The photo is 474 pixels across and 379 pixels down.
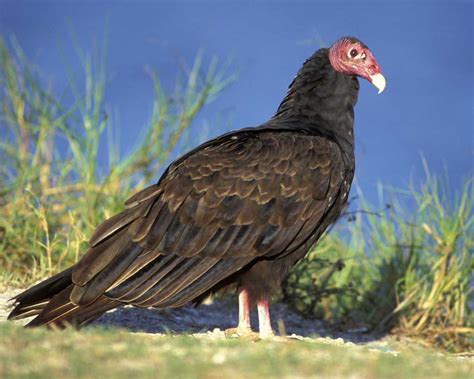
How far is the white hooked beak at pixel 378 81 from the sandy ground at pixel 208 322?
5.39 feet

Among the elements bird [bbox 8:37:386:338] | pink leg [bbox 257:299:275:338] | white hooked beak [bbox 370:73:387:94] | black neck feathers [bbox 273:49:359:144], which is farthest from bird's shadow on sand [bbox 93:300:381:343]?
white hooked beak [bbox 370:73:387:94]

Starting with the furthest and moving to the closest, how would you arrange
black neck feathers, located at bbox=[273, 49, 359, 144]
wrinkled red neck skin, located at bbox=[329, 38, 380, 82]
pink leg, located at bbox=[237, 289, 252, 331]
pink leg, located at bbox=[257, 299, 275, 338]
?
1. wrinkled red neck skin, located at bbox=[329, 38, 380, 82]
2. black neck feathers, located at bbox=[273, 49, 359, 144]
3. pink leg, located at bbox=[237, 289, 252, 331]
4. pink leg, located at bbox=[257, 299, 275, 338]

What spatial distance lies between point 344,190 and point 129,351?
2431 millimetres

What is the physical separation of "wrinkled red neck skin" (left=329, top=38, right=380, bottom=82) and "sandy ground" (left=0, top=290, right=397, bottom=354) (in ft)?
5.62

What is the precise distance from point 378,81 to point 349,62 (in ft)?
0.74

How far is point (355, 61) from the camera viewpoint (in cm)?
620

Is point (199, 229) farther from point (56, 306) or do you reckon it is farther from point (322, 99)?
point (322, 99)

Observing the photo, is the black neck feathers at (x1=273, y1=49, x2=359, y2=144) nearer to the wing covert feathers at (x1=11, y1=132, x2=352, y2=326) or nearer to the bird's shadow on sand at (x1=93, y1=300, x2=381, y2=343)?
the wing covert feathers at (x1=11, y1=132, x2=352, y2=326)

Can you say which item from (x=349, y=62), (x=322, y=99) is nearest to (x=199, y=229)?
(x=322, y=99)

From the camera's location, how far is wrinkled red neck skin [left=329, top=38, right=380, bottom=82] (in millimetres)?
6156

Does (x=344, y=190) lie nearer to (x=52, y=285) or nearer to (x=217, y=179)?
(x=217, y=179)

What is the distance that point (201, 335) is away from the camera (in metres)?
5.71

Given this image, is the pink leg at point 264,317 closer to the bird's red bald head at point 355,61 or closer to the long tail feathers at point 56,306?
the long tail feathers at point 56,306

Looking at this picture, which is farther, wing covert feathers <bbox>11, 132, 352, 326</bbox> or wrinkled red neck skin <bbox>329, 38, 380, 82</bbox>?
wrinkled red neck skin <bbox>329, 38, 380, 82</bbox>
